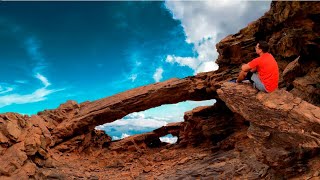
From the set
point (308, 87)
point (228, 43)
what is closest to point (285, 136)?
point (308, 87)

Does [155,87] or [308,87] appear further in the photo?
[155,87]

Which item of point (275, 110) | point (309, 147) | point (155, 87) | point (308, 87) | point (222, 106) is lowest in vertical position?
point (309, 147)

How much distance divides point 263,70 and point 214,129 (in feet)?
55.9

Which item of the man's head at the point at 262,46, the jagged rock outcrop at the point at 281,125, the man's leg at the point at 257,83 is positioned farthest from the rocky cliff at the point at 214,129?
the man's head at the point at 262,46

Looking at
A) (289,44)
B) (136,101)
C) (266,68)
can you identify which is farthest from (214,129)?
(266,68)

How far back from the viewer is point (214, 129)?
107 feet

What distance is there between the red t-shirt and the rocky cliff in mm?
1052

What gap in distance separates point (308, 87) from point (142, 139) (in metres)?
20.9

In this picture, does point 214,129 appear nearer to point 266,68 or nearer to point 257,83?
point 257,83

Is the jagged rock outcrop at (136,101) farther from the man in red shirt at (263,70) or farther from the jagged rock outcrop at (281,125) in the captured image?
the man in red shirt at (263,70)

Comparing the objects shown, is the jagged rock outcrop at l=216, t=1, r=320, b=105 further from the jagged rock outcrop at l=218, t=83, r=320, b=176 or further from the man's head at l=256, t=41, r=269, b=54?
the jagged rock outcrop at l=218, t=83, r=320, b=176

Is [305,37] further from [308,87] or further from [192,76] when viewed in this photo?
[192,76]

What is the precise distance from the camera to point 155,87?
34.8 metres

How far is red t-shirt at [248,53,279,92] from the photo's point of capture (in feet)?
53.9
